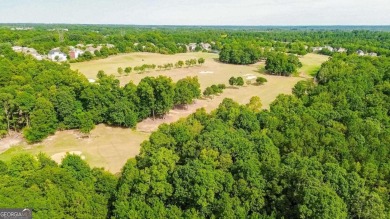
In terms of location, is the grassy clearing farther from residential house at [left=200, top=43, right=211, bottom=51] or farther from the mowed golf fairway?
residential house at [left=200, top=43, right=211, bottom=51]

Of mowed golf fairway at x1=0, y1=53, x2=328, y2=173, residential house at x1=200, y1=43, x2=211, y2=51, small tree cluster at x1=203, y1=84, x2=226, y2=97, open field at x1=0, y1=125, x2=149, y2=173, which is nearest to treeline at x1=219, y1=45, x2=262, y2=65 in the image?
mowed golf fairway at x1=0, y1=53, x2=328, y2=173

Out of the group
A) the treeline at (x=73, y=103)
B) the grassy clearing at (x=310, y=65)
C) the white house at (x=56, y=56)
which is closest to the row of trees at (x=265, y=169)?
the treeline at (x=73, y=103)

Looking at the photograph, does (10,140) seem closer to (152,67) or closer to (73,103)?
(73,103)

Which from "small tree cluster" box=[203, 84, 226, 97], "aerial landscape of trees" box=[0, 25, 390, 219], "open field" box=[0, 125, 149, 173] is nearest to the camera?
"aerial landscape of trees" box=[0, 25, 390, 219]

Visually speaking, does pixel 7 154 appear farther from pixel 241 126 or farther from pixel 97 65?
pixel 97 65

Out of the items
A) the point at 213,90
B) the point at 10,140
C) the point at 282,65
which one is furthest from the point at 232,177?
the point at 282,65

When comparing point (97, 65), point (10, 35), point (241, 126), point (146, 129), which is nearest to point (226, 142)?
point (241, 126)

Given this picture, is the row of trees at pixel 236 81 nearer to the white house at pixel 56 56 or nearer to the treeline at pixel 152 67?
the treeline at pixel 152 67
